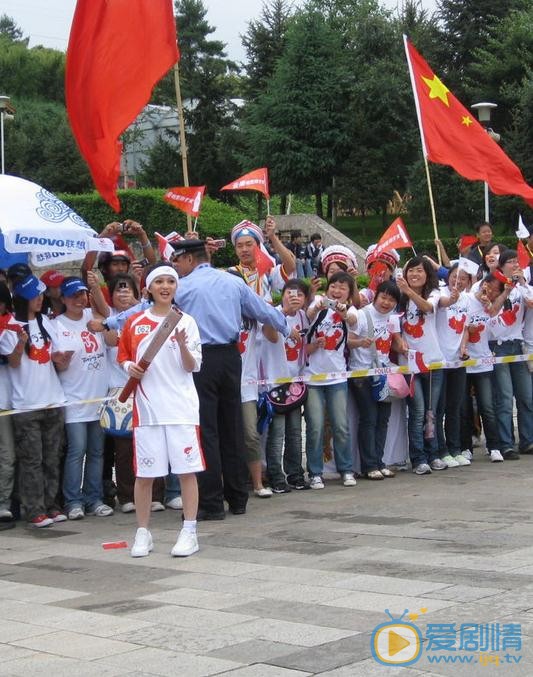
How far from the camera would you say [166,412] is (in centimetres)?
774

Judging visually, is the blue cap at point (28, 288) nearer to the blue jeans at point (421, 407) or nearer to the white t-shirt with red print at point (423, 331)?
the white t-shirt with red print at point (423, 331)

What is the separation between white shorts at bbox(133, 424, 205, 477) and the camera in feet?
25.4

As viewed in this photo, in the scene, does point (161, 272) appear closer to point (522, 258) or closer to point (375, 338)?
point (375, 338)

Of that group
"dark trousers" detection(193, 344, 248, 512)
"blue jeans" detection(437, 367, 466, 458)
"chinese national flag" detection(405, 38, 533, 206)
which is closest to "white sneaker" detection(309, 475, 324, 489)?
"dark trousers" detection(193, 344, 248, 512)

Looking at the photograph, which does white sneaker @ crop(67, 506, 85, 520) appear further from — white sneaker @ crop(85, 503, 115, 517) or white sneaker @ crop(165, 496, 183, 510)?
white sneaker @ crop(165, 496, 183, 510)

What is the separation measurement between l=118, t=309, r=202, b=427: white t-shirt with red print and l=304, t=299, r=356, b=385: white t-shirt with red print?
2.56 metres

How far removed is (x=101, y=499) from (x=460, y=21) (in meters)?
38.1

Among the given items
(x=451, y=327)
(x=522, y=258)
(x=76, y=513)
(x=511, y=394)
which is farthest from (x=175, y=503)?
(x=522, y=258)

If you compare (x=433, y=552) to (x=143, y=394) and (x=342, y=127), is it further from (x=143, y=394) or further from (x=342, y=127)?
(x=342, y=127)

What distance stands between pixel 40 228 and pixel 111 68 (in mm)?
2120

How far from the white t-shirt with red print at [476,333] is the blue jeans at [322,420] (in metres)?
1.65

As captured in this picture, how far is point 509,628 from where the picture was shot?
525 centimetres

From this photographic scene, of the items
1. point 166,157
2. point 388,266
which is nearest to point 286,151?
point 166,157

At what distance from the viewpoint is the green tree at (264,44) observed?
52.5 m
